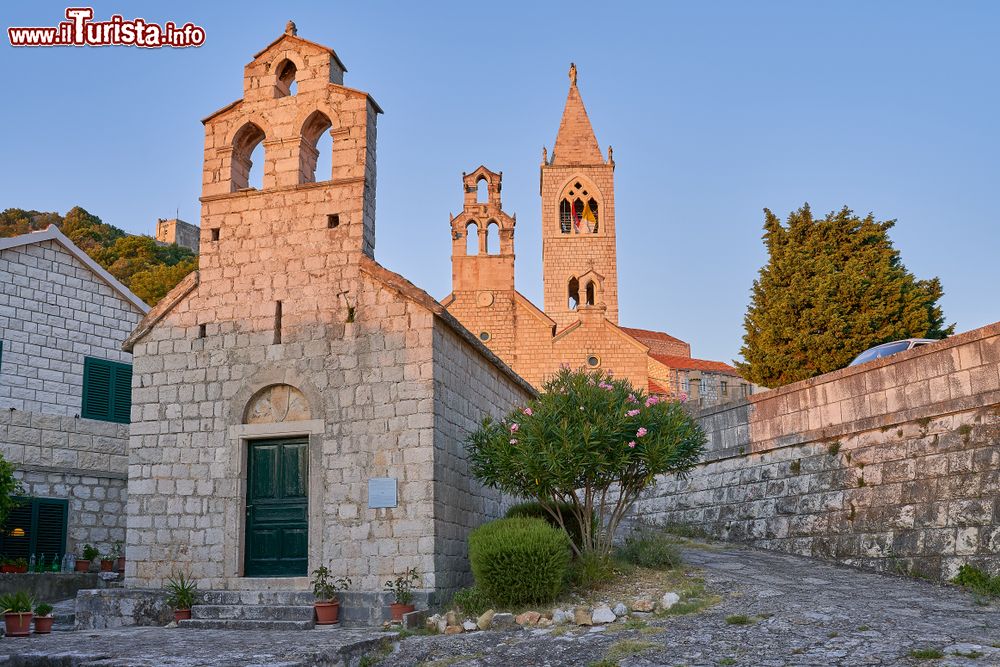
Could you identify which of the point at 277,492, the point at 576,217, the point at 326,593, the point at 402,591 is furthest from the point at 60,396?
the point at 576,217

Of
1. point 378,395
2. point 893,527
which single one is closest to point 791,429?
point 893,527

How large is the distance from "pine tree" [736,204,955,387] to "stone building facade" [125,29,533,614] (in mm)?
14365

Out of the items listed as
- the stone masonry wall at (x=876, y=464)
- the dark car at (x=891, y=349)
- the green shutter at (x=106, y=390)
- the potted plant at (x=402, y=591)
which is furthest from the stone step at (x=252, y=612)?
the dark car at (x=891, y=349)

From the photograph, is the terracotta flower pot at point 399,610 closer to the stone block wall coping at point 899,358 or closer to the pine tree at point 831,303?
the stone block wall coping at point 899,358

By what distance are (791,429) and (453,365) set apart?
20.8 ft

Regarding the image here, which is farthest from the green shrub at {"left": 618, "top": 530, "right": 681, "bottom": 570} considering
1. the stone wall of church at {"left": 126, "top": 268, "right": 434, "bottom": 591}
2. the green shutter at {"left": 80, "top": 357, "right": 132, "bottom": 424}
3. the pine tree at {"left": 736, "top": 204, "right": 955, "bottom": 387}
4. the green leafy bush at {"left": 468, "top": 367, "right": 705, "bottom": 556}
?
the pine tree at {"left": 736, "top": 204, "right": 955, "bottom": 387}

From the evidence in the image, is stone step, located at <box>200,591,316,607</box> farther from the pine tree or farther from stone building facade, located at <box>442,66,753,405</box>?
stone building facade, located at <box>442,66,753,405</box>

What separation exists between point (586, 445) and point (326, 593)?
149 inches

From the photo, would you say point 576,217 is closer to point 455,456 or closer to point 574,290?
point 574,290

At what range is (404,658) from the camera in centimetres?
966

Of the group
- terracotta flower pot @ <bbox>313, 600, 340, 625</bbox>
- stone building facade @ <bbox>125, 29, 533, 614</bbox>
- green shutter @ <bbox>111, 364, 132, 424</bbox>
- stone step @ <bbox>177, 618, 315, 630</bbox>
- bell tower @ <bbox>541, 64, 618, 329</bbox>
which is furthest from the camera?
bell tower @ <bbox>541, 64, 618, 329</bbox>

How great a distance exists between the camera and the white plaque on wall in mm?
12094

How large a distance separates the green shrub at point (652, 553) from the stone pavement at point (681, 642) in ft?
4.31

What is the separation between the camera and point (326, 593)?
11859mm
